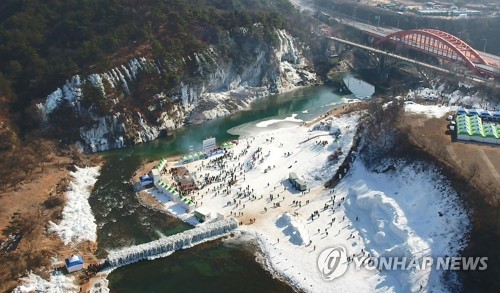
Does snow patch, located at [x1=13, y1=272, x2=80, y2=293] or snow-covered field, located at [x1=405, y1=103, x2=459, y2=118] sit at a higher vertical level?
snow-covered field, located at [x1=405, y1=103, x2=459, y2=118]

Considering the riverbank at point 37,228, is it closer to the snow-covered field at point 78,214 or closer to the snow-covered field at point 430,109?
the snow-covered field at point 78,214

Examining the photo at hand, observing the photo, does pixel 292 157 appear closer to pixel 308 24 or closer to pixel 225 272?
pixel 225 272

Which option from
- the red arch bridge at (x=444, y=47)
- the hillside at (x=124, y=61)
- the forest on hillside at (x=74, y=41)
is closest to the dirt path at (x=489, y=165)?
the red arch bridge at (x=444, y=47)

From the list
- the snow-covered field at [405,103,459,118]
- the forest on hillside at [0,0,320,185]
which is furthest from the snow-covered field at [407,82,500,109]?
the forest on hillside at [0,0,320,185]

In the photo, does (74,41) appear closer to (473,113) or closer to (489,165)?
(473,113)

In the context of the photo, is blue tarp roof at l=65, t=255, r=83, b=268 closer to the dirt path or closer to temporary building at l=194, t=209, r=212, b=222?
temporary building at l=194, t=209, r=212, b=222

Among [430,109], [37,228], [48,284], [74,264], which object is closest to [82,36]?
[37,228]
